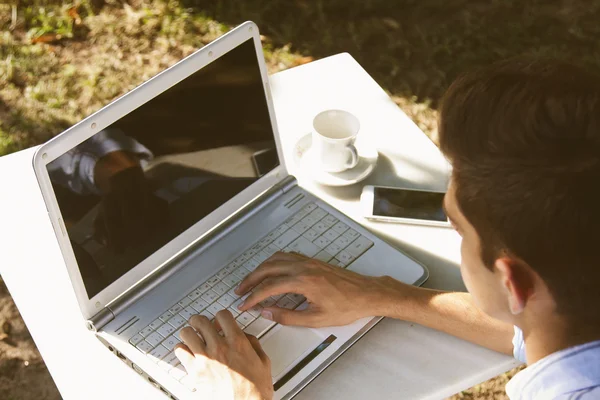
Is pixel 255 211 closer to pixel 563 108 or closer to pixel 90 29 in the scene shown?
pixel 563 108

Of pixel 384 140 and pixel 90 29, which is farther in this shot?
pixel 90 29

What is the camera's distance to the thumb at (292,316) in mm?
1294

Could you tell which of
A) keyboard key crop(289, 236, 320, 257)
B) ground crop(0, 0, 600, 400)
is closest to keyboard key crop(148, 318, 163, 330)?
keyboard key crop(289, 236, 320, 257)

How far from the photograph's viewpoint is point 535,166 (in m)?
0.88

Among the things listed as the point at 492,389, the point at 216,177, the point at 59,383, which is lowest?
the point at 492,389

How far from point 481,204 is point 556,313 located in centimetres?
20

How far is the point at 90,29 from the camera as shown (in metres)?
3.19

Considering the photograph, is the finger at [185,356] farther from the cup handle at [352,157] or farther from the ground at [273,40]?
the ground at [273,40]

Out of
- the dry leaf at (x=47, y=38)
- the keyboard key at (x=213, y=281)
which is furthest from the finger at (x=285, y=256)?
the dry leaf at (x=47, y=38)

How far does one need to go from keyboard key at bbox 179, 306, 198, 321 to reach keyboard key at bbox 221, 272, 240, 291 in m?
0.09

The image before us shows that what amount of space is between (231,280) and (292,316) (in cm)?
16

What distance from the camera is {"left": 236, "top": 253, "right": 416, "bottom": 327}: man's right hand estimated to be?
51.1 inches

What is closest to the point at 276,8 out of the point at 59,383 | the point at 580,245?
the point at 59,383

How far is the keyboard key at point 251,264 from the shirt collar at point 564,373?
568mm
